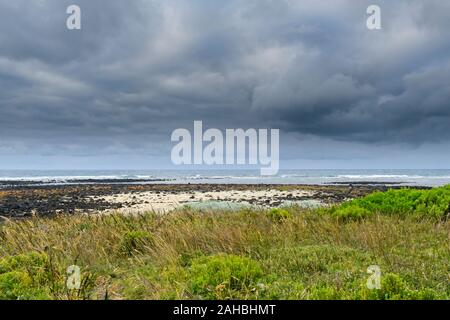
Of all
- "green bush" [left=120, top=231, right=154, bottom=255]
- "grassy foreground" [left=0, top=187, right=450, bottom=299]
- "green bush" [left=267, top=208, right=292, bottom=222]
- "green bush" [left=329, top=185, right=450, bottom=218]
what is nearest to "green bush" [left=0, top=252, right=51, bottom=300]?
"grassy foreground" [left=0, top=187, right=450, bottom=299]

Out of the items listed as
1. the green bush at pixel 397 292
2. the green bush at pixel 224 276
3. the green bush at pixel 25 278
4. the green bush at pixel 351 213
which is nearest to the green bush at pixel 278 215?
the green bush at pixel 351 213

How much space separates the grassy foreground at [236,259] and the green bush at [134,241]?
0.08ft

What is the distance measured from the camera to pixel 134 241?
31.8ft

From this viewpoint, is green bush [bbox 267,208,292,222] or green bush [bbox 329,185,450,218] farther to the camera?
green bush [bbox 329,185,450,218]

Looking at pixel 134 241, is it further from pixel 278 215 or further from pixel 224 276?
pixel 278 215

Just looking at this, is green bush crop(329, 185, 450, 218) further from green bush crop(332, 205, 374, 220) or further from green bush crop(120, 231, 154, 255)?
green bush crop(120, 231, 154, 255)

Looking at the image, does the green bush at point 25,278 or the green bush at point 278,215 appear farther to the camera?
the green bush at point 278,215

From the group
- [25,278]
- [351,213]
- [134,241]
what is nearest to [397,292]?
[134,241]

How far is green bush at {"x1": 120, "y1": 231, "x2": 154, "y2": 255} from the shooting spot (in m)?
9.43

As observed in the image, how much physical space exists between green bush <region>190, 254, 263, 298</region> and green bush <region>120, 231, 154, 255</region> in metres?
2.73

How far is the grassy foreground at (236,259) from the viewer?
6199mm

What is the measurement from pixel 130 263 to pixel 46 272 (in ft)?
5.98

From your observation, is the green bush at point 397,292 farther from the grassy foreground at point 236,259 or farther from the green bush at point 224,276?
the green bush at point 224,276
